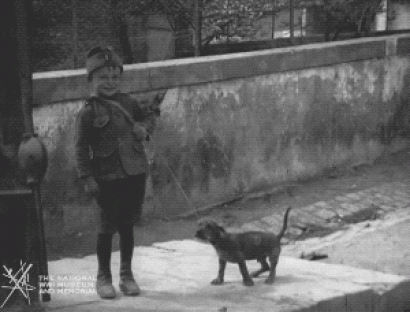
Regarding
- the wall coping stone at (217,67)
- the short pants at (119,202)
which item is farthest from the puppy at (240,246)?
the wall coping stone at (217,67)

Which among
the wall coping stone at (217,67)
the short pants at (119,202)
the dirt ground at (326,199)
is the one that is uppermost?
the wall coping stone at (217,67)

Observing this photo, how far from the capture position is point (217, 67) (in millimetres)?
9695

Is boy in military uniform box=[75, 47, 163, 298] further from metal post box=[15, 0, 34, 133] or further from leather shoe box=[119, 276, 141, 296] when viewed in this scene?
metal post box=[15, 0, 34, 133]

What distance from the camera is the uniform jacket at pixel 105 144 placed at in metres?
5.64

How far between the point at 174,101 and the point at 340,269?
318cm

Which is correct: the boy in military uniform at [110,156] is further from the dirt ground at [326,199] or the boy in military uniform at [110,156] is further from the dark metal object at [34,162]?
the dirt ground at [326,199]

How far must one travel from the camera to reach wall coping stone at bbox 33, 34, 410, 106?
27.1ft

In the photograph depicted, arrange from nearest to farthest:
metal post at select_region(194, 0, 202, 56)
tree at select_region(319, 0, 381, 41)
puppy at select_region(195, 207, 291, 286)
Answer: puppy at select_region(195, 207, 291, 286), metal post at select_region(194, 0, 202, 56), tree at select_region(319, 0, 381, 41)

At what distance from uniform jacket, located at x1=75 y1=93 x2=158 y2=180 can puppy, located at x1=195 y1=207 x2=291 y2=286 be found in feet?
1.87

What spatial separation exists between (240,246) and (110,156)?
1032 millimetres

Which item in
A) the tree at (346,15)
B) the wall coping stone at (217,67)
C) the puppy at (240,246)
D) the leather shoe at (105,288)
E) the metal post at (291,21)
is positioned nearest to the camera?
the leather shoe at (105,288)

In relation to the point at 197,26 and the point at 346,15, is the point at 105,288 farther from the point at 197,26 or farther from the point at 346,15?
the point at 346,15

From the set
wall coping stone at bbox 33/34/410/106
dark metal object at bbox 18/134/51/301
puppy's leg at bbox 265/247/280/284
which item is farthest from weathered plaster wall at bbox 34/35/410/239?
dark metal object at bbox 18/134/51/301

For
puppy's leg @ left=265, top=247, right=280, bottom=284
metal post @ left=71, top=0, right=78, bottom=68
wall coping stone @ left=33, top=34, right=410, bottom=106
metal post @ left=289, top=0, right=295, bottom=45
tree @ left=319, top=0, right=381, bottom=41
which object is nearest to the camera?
puppy's leg @ left=265, top=247, right=280, bottom=284
